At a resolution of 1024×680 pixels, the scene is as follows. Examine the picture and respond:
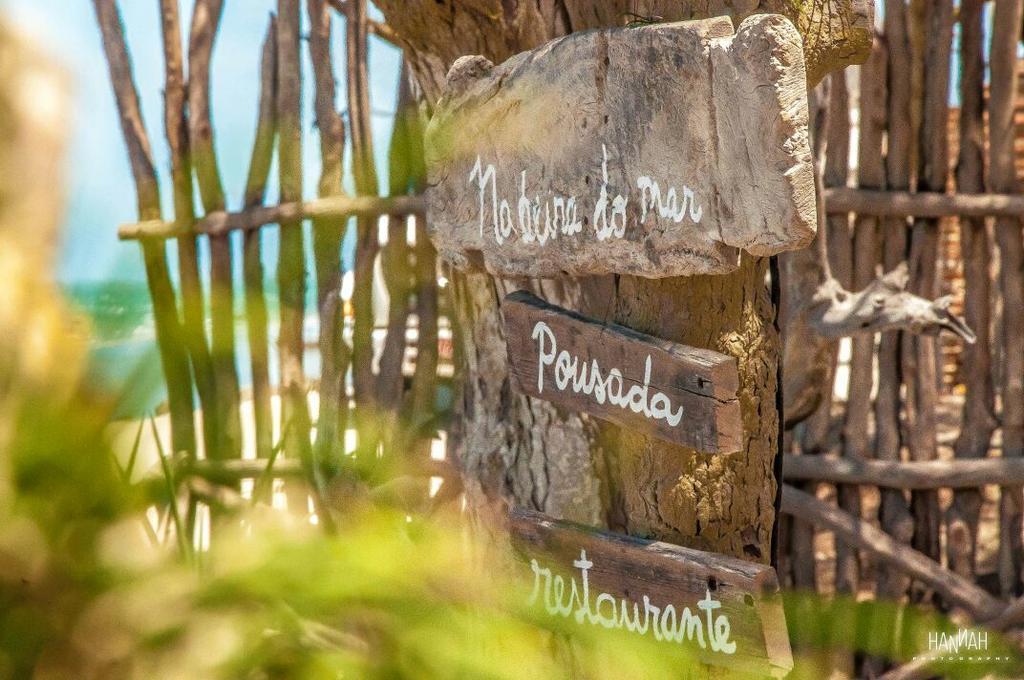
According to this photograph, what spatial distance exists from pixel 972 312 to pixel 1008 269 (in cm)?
16

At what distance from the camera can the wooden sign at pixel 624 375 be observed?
1.35 meters

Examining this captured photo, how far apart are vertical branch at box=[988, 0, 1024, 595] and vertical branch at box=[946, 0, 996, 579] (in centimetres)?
5

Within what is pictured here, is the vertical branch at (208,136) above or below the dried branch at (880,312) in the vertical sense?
above

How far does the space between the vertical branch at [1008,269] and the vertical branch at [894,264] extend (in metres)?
0.25

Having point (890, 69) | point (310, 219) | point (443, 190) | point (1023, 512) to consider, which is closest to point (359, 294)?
point (310, 219)

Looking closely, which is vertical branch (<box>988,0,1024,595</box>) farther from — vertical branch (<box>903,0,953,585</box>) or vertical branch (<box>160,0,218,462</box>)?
vertical branch (<box>160,0,218,462</box>)

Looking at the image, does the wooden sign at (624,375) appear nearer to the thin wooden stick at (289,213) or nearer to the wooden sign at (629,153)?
the wooden sign at (629,153)

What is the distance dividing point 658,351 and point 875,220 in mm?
1739

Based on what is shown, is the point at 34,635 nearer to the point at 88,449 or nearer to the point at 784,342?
the point at 88,449

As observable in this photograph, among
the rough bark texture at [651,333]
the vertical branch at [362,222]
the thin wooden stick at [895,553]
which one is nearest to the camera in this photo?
the rough bark texture at [651,333]

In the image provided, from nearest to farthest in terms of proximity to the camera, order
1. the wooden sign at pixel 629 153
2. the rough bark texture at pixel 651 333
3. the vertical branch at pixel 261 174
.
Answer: the wooden sign at pixel 629 153 < the rough bark texture at pixel 651 333 < the vertical branch at pixel 261 174

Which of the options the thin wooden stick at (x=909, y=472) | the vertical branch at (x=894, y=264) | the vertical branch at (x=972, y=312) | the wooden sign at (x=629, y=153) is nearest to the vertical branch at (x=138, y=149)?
the wooden sign at (x=629, y=153)

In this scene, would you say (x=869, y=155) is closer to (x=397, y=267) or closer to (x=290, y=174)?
(x=397, y=267)

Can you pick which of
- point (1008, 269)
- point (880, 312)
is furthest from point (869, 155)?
point (880, 312)
